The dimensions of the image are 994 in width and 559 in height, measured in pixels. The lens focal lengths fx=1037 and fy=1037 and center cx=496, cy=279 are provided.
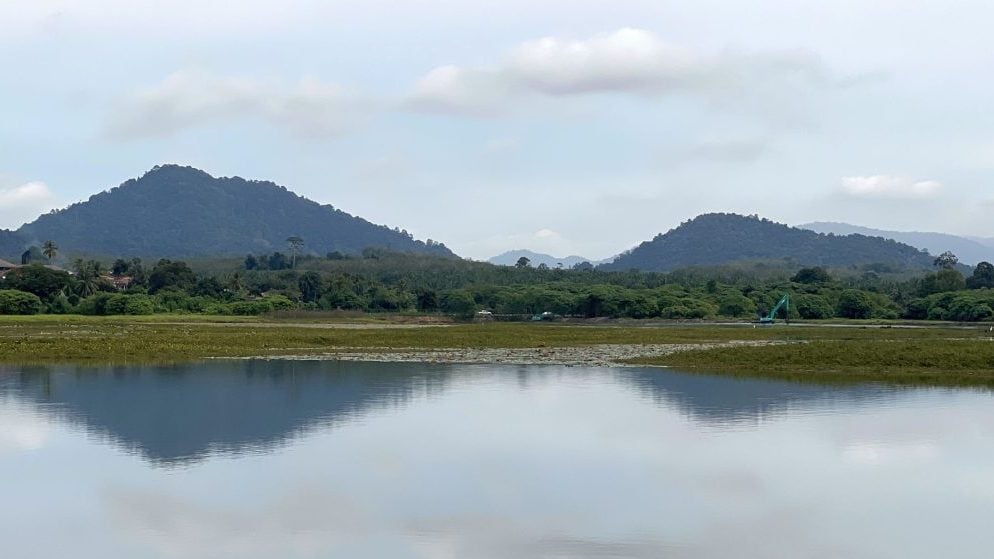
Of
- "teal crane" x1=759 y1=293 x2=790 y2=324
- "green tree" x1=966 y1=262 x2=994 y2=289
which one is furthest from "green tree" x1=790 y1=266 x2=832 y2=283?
"teal crane" x1=759 y1=293 x2=790 y2=324

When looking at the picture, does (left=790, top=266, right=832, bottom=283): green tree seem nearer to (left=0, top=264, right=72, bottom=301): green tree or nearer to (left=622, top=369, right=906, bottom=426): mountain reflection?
(left=0, top=264, right=72, bottom=301): green tree

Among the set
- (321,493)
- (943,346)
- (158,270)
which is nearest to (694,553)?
(321,493)

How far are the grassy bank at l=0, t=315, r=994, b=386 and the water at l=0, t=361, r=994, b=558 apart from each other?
8.32 m

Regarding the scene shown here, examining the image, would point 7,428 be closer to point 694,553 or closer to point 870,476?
point 694,553

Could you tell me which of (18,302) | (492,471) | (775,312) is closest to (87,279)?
(18,302)

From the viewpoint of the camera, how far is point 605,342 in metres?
65.6

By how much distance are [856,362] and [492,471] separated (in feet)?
98.4

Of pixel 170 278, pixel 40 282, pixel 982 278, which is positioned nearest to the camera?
pixel 40 282

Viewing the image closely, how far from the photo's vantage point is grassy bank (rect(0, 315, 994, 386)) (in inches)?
1850

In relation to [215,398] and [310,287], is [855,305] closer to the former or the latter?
[310,287]

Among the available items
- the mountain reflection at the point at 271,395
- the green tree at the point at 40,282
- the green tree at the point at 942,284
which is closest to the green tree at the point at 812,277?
the green tree at the point at 942,284

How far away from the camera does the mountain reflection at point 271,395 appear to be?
28.6 meters

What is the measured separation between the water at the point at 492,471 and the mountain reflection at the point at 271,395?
175 mm

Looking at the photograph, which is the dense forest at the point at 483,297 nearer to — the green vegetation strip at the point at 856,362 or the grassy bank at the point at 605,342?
the grassy bank at the point at 605,342
